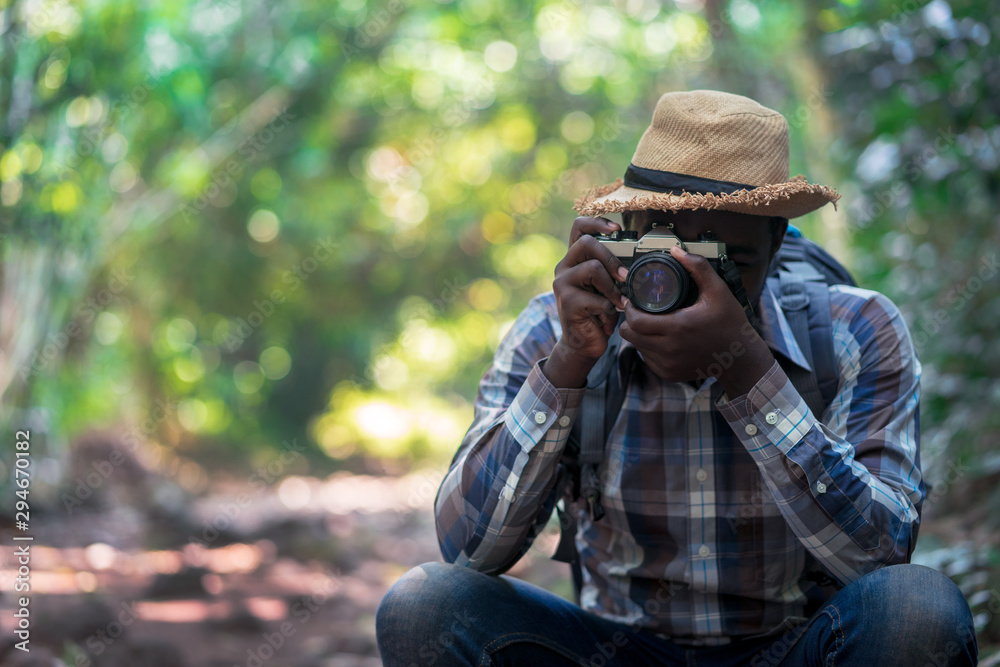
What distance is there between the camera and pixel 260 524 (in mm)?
6309

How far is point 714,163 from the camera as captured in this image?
182 centimetres

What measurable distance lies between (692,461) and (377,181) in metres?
9.11

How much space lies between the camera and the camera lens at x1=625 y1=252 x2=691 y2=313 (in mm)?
1604

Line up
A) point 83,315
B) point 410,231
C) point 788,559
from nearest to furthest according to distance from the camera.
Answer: point 788,559 < point 83,315 < point 410,231

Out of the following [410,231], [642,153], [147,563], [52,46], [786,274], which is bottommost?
[147,563]

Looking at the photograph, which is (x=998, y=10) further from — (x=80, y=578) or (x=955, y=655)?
(x=80, y=578)

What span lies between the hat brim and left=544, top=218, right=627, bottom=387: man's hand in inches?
6.2

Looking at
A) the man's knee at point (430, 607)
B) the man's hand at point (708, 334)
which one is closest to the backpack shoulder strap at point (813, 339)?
the man's hand at point (708, 334)

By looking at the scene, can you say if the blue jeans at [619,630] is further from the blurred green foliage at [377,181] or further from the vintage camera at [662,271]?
the blurred green foliage at [377,181]

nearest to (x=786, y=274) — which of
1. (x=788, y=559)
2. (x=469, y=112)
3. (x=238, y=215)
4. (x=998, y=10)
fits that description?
(x=788, y=559)

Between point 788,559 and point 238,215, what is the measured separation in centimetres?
922

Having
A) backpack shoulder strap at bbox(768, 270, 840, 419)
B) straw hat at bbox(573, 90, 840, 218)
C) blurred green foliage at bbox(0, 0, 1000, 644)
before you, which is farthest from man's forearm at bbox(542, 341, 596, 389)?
blurred green foliage at bbox(0, 0, 1000, 644)

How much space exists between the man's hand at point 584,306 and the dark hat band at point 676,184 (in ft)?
0.81

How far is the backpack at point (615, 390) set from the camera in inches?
72.0
